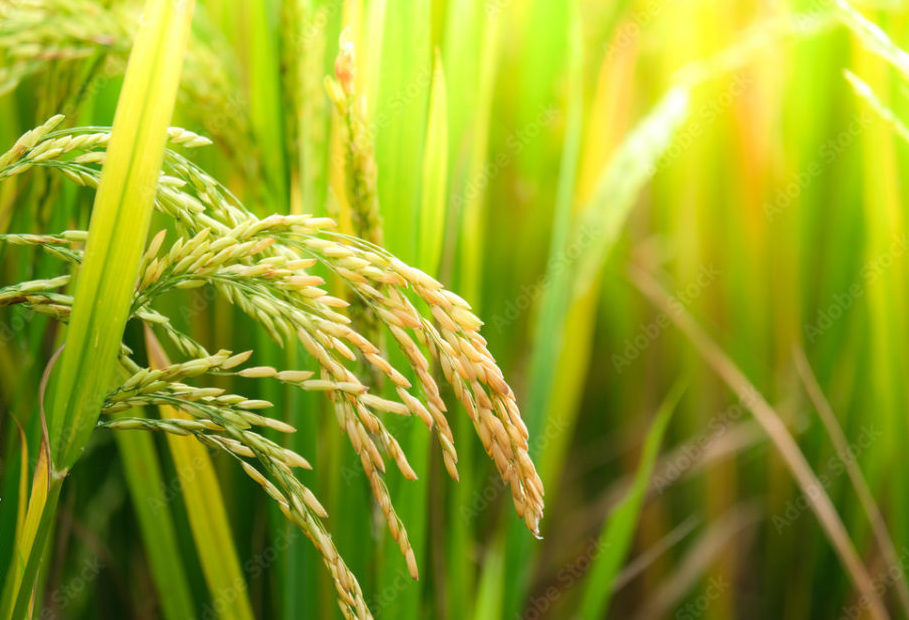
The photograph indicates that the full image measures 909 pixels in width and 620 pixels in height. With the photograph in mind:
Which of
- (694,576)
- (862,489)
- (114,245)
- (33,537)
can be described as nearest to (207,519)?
(33,537)

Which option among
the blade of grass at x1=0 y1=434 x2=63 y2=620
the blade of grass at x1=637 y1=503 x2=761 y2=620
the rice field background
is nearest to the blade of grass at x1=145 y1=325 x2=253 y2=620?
the rice field background

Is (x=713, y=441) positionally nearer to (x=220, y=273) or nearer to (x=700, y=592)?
(x=700, y=592)

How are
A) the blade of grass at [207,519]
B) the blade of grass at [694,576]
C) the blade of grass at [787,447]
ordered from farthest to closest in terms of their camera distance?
the blade of grass at [694,576] < the blade of grass at [787,447] < the blade of grass at [207,519]

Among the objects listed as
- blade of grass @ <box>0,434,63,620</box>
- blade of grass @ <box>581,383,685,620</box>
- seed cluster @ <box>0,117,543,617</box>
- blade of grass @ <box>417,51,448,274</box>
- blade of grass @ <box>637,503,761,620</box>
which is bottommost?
blade of grass @ <box>637,503,761,620</box>

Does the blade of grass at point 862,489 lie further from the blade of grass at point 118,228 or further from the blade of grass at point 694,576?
the blade of grass at point 118,228

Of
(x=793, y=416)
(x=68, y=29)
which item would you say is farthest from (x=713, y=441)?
(x=68, y=29)

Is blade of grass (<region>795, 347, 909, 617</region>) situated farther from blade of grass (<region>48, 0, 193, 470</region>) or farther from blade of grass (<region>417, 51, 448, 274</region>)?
blade of grass (<region>48, 0, 193, 470</region>)

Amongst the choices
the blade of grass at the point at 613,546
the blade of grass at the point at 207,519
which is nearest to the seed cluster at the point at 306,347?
the blade of grass at the point at 207,519
